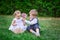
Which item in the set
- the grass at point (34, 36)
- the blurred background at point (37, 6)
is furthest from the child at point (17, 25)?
the blurred background at point (37, 6)

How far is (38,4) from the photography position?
9.78 metres

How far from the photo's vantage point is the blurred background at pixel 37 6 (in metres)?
9.62

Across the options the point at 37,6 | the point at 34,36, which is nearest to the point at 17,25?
the point at 34,36

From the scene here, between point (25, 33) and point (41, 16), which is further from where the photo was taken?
point (41, 16)

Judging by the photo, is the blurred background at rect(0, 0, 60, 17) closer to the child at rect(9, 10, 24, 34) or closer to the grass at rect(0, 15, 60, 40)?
the grass at rect(0, 15, 60, 40)

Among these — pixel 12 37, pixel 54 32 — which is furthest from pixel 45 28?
pixel 12 37

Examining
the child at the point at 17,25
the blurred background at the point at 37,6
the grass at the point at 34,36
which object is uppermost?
the child at the point at 17,25

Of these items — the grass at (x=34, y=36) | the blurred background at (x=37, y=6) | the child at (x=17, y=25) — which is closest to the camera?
the grass at (x=34, y=36)

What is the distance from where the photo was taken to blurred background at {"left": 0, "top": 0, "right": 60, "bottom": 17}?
31.6 ft

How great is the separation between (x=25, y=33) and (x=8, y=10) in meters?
3.66

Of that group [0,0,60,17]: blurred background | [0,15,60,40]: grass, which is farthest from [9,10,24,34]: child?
[0,0,60,17]: blurred background

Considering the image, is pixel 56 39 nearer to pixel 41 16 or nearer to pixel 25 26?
pixel 25 26

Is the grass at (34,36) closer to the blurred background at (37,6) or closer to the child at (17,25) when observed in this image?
the child at (17,25)

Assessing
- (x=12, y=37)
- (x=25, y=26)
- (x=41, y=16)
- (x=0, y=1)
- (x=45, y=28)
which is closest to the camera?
(x=12, y=37)
